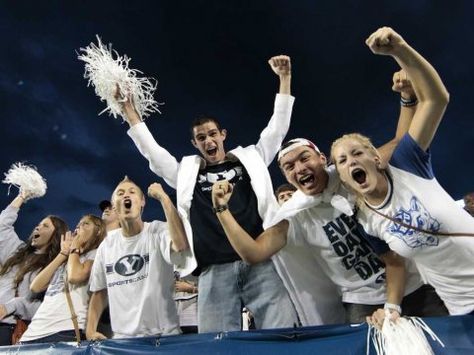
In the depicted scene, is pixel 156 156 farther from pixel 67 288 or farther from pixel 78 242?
pixel 67 288

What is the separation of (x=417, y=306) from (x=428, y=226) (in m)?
0.68

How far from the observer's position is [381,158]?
2.54m

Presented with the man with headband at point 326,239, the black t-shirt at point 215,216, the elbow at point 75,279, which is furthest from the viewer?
the elbow at point 75,279

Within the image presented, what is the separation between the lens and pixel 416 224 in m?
2.20

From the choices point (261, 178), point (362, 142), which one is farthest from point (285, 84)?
point (362, 142)

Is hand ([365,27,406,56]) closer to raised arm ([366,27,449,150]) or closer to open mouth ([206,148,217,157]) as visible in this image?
raised arm ([366,27,449,150])

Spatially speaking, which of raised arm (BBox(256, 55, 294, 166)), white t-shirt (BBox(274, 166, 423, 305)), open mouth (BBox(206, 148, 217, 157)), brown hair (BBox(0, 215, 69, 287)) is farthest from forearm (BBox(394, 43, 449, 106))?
brown hair (BBox(0, 215, 69, 287))

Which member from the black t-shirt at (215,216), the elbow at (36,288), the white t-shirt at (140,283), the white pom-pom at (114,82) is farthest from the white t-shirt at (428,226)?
the elbow at (36,288)

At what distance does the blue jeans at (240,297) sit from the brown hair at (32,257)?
201 cm

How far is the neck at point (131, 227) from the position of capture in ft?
11.5

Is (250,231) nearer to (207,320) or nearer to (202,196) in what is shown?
(202,196)

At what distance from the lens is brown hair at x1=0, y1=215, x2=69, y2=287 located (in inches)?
169

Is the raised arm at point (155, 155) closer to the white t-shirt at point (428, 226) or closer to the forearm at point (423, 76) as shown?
the white t-shirt at point (428, 226)

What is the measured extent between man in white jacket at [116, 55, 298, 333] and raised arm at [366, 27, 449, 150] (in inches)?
43.8
